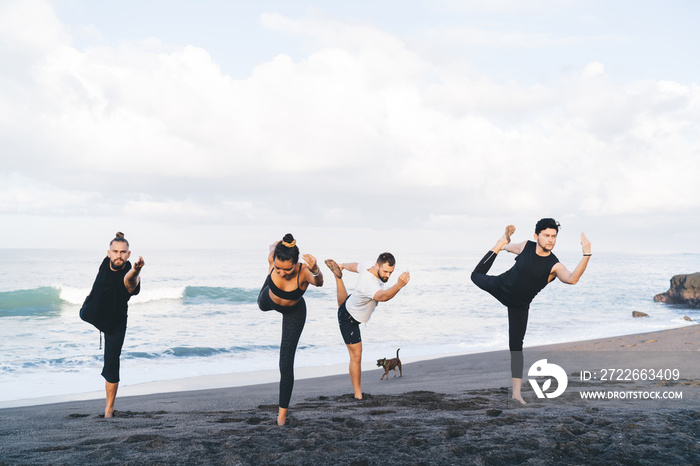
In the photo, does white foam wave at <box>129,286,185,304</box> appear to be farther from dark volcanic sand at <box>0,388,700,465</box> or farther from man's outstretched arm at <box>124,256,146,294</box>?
man's outstretched arm at <box>124,256,146,294</box>

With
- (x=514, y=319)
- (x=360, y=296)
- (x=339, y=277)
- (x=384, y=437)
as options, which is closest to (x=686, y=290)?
(x=514, y=319)

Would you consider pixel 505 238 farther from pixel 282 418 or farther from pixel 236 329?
pixel 236 329

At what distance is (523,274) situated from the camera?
6.07 metres

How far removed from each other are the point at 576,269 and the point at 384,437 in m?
2.60

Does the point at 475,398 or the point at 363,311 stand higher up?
the point at 363,311

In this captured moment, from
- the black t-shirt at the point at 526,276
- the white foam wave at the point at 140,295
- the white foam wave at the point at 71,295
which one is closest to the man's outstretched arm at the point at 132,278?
the black t-shirt at the point at 526,276

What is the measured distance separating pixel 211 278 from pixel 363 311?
34.4 m

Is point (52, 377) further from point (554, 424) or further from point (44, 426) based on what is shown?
point (554, 424)

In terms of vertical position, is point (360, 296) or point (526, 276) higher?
point (526, 276)

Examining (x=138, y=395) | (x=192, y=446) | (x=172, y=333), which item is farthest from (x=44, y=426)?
(x=172, y=333)

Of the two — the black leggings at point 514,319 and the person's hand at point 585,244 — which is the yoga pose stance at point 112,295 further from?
the person's hand at point 585,244

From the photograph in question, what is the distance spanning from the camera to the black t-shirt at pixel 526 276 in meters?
5.98

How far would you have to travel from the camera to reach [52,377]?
35.0ft

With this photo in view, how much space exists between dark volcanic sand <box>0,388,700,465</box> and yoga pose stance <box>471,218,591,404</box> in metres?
0.88
